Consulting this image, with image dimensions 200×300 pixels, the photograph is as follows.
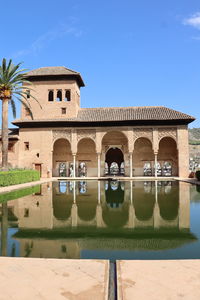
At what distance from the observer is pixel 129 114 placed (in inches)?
1077

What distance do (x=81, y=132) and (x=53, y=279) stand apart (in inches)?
950

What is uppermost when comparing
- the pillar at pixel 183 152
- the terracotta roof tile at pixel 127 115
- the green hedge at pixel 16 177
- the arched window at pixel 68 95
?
the arched window at pixel 68 95

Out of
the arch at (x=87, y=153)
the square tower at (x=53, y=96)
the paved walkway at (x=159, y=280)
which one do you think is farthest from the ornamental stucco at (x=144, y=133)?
the paved walkway at (x=159, y=280)

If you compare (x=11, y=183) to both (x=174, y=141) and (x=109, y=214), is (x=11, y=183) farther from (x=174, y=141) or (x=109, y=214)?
(x=174, y=141)

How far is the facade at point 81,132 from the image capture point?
85.5 ft

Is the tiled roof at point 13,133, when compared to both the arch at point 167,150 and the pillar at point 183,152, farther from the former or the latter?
→ the pillar at point 183,152

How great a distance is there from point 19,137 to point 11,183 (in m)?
12.0

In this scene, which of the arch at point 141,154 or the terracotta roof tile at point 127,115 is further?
the arch at point 141,154

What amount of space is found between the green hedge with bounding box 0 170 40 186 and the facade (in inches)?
231

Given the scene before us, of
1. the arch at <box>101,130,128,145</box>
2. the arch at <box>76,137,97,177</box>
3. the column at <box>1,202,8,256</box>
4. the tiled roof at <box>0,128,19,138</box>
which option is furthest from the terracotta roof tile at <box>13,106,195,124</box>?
the column at <box>1,202,8,256</box>

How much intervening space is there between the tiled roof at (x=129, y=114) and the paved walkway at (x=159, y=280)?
2316cm

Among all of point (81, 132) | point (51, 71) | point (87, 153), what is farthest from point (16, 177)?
point (51, 71)

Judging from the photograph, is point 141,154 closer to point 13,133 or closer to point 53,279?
point 13,133

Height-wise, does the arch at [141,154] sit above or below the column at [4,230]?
above
